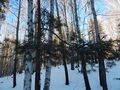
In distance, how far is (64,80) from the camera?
925 inches

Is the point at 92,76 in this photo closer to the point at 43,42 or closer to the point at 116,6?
the point at 116,6

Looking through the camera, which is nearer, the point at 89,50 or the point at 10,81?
the point at 89,50

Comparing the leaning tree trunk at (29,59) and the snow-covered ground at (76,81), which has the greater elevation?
the leaning tree trunk at (29,59)

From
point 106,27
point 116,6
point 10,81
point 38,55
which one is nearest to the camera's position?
point 38,55

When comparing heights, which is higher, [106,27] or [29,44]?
[106,27]

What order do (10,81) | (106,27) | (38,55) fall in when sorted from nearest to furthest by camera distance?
(38,55), (10,81), (106,27)

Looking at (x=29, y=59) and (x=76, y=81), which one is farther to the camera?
(x=76, y=81)

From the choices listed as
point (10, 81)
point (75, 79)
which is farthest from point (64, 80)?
point (10, 81)

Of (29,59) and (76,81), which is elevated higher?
(29,59)

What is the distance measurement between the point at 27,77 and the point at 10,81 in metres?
17.0

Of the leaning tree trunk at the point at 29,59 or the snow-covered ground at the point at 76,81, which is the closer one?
the leaning tree trunk at the point at 29,59

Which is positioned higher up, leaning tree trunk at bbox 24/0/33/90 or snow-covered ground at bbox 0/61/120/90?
leaning tree trunk at bbox 24/0/33/90

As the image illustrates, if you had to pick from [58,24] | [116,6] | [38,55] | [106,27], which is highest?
[106,27]

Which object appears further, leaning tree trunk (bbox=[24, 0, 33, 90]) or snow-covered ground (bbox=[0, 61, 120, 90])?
snow-covered ground (bbox=[0, 61, 120, 90])
